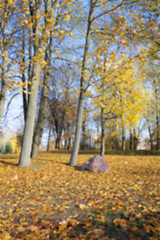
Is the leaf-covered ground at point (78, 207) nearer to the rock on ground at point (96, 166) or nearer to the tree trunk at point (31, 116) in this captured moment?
the rock on ground at point (96, 166)

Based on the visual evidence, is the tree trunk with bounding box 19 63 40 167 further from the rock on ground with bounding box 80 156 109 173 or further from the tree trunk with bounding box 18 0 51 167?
the rock on ground with bounding box 80 156 109 173

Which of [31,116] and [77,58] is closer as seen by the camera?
[31,116]

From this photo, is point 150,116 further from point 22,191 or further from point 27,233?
point 27,233

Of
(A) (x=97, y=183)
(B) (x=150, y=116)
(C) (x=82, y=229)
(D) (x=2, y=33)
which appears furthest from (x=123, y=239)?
(B) (x=150, y=116)

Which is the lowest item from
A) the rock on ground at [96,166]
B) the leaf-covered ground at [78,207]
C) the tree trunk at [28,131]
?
the leaf-covered ground at [78,207]

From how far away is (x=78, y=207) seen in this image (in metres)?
4.44

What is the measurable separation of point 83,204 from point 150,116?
18080 mm

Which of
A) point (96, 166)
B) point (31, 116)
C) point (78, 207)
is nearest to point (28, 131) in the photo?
point (31, 116)

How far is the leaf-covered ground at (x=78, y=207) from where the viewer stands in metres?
3.30

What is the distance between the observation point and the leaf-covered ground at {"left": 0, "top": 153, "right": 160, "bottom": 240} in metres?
3.30

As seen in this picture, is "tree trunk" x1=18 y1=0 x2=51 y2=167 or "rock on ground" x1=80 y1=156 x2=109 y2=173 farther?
"tree trunk" x1=18 y1=0 x2=51 y2=167

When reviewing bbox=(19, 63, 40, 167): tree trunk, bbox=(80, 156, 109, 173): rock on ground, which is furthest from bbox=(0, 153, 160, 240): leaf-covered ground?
bbox=(19, 63, 40, 167): tree trunk

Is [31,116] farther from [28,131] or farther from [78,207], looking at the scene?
[78,207]

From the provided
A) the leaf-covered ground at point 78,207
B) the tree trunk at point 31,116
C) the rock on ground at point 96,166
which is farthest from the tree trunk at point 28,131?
the rock on ground at point 96,166
